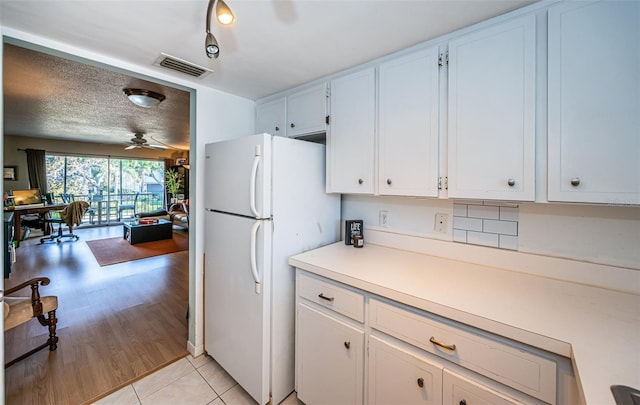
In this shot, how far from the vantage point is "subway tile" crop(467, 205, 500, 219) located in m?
1.47

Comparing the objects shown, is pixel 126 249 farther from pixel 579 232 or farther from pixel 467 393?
pixel 579 232

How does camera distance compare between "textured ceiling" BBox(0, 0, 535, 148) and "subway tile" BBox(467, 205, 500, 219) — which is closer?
"textured ceiling" BBox(0, 0, 535, 148)

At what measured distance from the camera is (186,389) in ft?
5.76

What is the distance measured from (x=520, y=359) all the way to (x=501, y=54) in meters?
1.27

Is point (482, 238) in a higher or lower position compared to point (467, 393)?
higher

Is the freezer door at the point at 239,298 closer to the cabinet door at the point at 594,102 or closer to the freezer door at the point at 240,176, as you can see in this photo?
the freezer door at the point at 240,176

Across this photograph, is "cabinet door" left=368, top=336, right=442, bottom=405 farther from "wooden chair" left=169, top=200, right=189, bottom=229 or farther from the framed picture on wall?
the framed picture on wall

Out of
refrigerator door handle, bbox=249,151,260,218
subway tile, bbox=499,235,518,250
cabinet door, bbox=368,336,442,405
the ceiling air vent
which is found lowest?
cabinet door, bbox=368,336,442,405

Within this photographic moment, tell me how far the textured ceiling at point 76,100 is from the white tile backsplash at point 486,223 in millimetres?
2692

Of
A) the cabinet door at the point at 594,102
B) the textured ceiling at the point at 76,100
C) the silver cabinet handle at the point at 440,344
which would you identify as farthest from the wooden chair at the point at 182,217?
the cabinet door at the point at 594,102

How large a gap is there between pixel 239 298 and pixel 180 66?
163 cm

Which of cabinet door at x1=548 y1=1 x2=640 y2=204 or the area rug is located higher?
cabinet door at x1=548 y1=1 x2=640 y2=204

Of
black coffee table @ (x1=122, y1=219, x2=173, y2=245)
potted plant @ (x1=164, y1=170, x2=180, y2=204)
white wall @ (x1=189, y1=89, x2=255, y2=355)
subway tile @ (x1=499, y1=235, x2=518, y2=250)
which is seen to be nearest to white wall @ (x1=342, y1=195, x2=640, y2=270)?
subway tile @ (x1=499, y1=235, x2=518, y2=250)

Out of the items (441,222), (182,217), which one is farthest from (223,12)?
(182,217)
